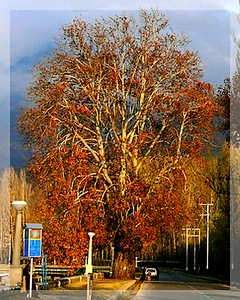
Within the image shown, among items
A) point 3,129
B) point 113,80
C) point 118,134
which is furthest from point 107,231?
point 3,129

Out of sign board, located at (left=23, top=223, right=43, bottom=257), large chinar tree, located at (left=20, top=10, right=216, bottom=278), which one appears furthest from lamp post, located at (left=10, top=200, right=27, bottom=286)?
large chinar tree, located at (left=20, top=10, right=216, bottom=278)

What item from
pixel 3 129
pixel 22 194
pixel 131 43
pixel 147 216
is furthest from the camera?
pixel 22 194

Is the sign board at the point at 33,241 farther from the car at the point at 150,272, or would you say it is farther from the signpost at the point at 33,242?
the car at the point at 150,272

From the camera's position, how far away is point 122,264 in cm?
4072

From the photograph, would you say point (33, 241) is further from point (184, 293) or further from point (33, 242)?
point (184, 293)

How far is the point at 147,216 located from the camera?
1522 inches

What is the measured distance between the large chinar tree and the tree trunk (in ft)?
0.18

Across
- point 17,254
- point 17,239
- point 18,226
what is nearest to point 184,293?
point 17,254

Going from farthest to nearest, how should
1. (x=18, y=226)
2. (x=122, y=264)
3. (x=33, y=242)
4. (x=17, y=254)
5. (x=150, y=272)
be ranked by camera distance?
(x=150, y=272) → (x=122, y=264) → (x=17, y=254) → (x=18, y=226) → (x=33, y=242)

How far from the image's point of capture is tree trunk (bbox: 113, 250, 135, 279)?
40625mm

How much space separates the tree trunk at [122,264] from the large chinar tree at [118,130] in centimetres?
6

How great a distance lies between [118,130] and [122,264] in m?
7.69

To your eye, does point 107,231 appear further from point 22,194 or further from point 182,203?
point 22,194

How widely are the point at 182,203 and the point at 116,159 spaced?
179 inches
